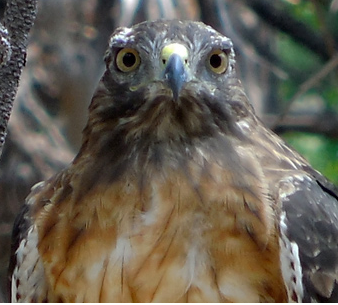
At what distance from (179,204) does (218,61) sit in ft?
1.64

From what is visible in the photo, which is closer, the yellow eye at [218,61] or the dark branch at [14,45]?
the dark branch at [14,45]

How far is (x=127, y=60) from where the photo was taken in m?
2.90

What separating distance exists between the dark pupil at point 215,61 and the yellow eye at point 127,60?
249 mm

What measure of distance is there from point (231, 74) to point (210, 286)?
2.39ft

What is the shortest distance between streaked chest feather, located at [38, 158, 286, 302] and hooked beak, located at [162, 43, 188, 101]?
39cm

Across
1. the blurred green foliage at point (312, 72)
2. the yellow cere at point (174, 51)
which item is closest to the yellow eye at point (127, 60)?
the yellow cere at point (174, 51)

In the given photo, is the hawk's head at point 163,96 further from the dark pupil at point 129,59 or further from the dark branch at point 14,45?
the dark branch at point 14,45

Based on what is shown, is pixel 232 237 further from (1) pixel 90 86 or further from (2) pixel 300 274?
(1) pixel 90 86

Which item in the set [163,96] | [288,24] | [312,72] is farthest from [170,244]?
[312,72]

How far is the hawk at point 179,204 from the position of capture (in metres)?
2.84

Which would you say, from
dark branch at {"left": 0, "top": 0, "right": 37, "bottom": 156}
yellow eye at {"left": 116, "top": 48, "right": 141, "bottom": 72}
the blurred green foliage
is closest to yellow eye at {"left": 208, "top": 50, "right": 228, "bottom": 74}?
yellow eye at {"left": 116, "top": 48, "right": 141, "bottom": 72}

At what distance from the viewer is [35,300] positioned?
3078 millimetres

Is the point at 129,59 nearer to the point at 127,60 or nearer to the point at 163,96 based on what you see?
the point at 127,60

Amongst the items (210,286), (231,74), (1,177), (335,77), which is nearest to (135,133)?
Result: (231,74)
